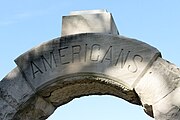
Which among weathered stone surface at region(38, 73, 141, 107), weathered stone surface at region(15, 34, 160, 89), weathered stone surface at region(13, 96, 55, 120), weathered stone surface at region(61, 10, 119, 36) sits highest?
weathered stone surface at region(61, 10, 119, 36)

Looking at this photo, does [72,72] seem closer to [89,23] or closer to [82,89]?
[82,89]

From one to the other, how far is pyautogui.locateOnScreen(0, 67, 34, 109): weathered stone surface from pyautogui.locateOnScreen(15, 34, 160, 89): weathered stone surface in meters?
0.07

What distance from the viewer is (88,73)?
482 cm

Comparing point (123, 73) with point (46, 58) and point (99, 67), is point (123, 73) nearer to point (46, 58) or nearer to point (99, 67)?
point (99, 67)

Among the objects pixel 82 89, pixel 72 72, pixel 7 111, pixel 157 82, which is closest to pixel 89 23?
pixel 72 72

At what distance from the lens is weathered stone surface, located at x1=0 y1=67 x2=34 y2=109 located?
494cm

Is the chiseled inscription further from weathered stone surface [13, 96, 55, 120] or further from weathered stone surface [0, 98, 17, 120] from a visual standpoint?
weathered stone surface [0, 98, 17, 120]

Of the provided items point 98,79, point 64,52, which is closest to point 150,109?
point 98,79

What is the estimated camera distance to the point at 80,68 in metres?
4.86

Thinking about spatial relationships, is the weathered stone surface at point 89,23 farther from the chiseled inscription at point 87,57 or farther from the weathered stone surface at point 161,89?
the weathered stone surface at point 161,89

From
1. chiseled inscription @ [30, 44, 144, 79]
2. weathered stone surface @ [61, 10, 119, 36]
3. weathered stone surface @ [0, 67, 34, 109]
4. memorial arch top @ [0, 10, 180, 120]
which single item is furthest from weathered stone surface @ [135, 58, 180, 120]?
weathered stone surface @ [0, 67, 34, 109]

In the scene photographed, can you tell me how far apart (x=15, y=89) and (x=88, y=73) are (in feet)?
2.44

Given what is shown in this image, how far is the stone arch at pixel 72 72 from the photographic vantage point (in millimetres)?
4746

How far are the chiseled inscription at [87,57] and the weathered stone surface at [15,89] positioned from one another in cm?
14
